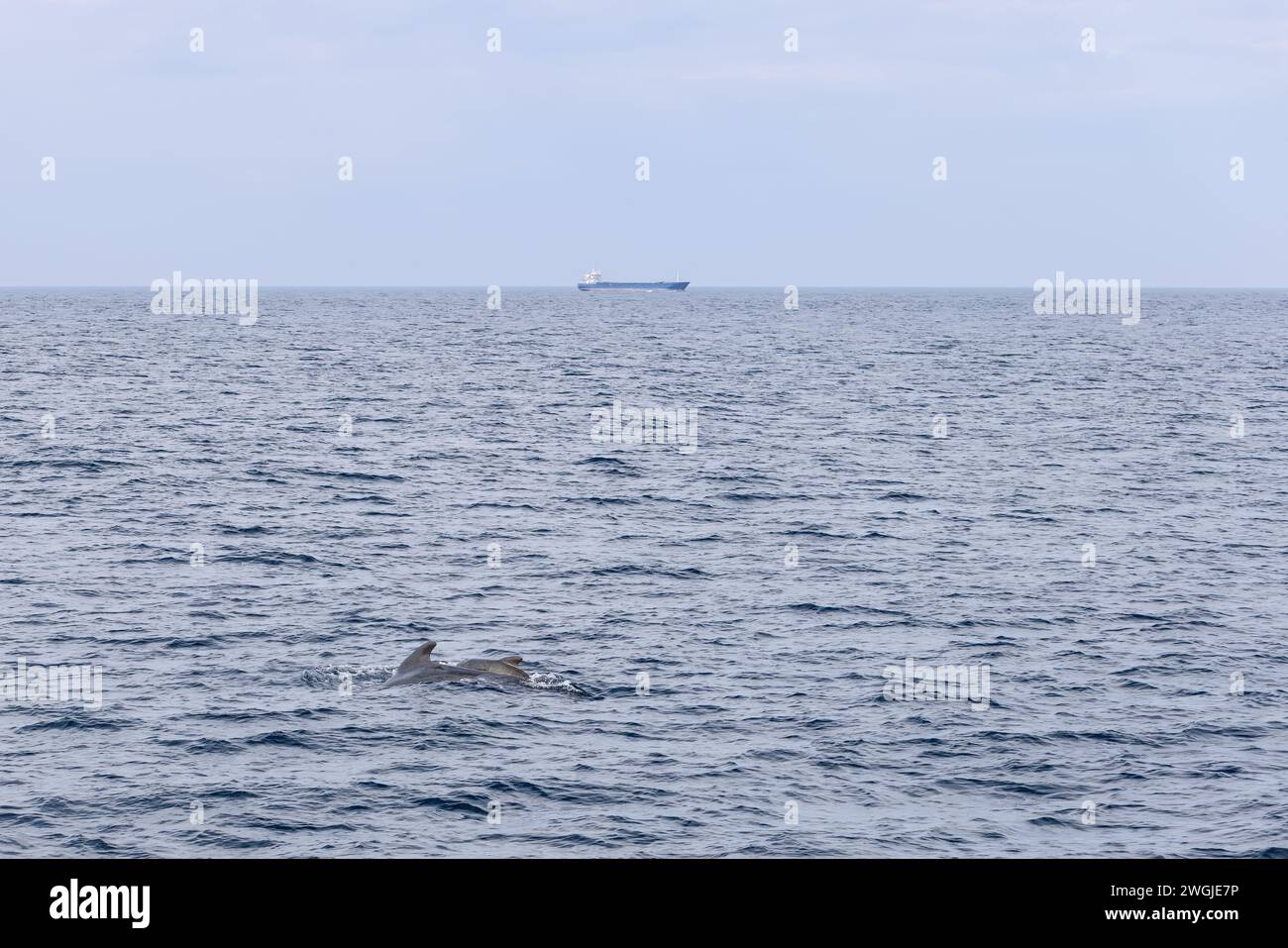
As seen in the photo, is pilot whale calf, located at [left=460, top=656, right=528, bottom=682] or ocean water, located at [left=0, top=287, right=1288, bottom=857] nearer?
ocean water, located at [left=0, top=287, right=1288, bottom=857]

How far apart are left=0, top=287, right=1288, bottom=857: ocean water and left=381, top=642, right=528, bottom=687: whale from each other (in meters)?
0.57

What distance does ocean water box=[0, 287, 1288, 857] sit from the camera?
22.4m

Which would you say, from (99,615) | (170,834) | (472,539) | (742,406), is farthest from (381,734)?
(742,406)

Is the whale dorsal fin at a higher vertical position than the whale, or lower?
higher

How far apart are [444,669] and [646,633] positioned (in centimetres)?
636

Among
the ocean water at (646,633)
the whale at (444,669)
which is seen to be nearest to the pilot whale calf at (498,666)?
the whale at (444,669)

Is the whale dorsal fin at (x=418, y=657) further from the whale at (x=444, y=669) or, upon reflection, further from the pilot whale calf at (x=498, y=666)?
the pilot whale calf at (x=498, y=666)

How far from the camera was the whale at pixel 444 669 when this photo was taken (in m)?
29.5

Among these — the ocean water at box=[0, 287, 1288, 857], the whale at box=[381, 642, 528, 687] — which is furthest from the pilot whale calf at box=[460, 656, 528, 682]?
the ocean water at box=[0, 287, 1288, 857]

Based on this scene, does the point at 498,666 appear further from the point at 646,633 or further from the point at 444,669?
the point at 646,633

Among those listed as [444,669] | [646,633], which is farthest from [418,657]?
[646,633]

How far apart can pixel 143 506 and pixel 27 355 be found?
8973 cm

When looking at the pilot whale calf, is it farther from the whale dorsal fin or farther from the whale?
the whale dorsal fin
